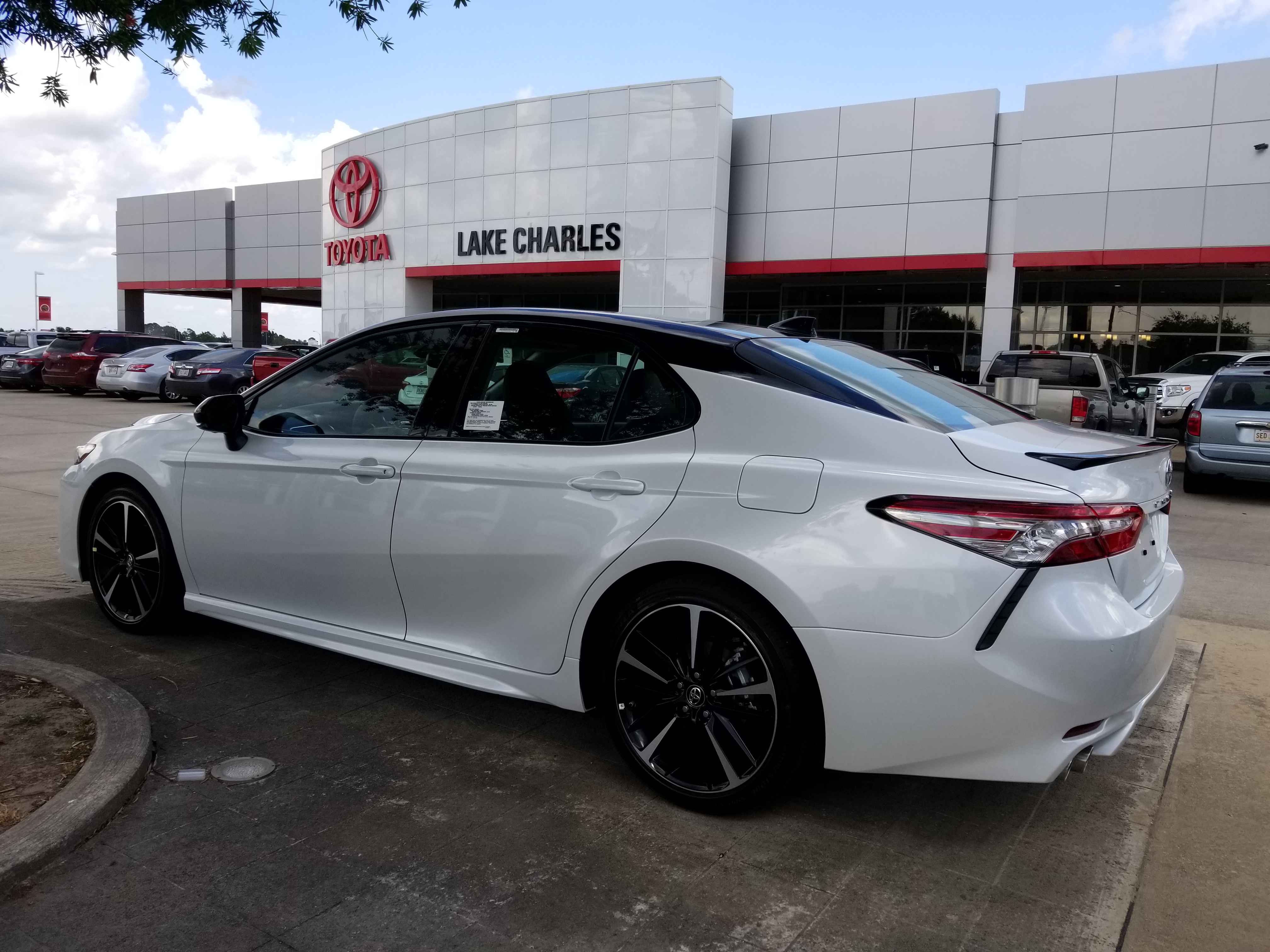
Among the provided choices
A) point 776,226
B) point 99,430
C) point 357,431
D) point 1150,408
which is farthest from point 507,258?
point 357,431

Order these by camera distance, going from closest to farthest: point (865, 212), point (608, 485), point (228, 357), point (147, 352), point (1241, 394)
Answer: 1. point (608, 485)
2. point (1241, 394)
3. point (228, 357)
4. point (147, 352)
5. point (865, 212)

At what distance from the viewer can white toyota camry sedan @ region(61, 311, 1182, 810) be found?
8.84ft

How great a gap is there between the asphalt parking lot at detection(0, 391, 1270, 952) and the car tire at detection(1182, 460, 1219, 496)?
850 cm

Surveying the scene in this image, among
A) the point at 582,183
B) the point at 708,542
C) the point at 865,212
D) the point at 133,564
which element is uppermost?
the point at 582,183

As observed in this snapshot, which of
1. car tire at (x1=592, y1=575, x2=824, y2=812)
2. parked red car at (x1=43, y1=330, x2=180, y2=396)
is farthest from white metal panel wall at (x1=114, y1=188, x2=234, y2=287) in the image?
car tire at (x1=592, y1=575, x2=824, y2=812)

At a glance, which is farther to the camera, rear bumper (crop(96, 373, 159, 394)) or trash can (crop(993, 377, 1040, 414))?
rear bumper (crop(96, 373, 159, 394))

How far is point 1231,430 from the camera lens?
36.6 ft

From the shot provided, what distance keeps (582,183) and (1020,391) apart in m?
17.0

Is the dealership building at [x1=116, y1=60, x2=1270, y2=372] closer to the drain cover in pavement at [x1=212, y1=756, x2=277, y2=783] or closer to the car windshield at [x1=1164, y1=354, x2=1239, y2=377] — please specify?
the car windshield at [x1=1164, y1=354, x2=1239, y2=377]

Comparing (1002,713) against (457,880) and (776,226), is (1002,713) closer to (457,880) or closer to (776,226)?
(457,880)

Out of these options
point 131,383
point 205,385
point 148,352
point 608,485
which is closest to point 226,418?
point 608,485

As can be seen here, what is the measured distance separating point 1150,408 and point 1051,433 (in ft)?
37.8

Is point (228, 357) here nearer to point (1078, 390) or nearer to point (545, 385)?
point (1078, 390)

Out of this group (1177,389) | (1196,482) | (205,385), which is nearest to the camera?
(1196,482)
